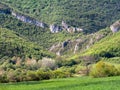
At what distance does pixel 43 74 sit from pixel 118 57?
324 ft

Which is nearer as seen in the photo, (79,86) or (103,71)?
(79,86)

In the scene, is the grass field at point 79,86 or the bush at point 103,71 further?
the bush at point 103,71

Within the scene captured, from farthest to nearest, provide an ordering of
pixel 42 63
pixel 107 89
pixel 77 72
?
1. pixel 42 63
2. pixel 77 72
3. pixel 107 89

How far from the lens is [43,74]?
106 m

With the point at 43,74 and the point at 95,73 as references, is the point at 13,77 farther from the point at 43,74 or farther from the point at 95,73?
the point at 95,73

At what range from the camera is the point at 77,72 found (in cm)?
13725

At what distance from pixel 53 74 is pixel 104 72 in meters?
18.9

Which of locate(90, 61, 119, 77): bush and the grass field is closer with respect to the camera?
the grass field

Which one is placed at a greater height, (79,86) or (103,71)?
(79,86)

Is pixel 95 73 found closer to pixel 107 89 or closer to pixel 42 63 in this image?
pixel 107 89

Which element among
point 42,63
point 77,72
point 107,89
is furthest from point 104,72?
point 42,63

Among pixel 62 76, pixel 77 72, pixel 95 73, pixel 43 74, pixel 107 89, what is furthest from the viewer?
pixel 77 72

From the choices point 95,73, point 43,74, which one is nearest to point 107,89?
point 95,73

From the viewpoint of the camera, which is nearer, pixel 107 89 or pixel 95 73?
pixel 107 89
